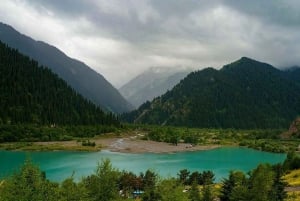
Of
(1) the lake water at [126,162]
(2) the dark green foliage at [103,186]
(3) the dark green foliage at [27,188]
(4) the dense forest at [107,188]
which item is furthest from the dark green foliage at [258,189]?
(1) the lake water at [126,162]

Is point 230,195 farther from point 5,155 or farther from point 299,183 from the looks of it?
point 5,155

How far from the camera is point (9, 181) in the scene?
55719 mm

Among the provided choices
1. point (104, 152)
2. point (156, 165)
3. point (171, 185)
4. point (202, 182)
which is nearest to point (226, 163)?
point (156, 165)

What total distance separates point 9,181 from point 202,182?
65.9 metres

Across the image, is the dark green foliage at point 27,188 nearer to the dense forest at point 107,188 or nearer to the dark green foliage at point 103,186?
the dense forest at point 107,188

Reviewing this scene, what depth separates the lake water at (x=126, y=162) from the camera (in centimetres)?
14250

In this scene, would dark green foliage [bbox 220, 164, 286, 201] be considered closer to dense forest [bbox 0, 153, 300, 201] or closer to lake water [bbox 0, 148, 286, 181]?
dense forest [bbox 0, 153, 300, 201]

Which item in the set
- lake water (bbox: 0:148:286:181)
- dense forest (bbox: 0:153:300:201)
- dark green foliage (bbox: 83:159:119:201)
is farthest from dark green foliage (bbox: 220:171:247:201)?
lake water (bbox: 0:148:286:181)

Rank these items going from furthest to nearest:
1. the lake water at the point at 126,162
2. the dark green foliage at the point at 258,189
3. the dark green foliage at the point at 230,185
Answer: the lake water at the point at 126,162 < the dark green foliage at the point at 230,185 < the dark green foliage at the point at 258,189

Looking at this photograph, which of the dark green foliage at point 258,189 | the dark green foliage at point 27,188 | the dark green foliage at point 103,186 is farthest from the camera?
the dark green foliage at point 258,189

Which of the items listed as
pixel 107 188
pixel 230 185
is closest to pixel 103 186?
pixel 107 188

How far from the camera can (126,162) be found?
166 meters

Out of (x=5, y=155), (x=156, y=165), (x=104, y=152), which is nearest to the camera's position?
(x=156, y=165)

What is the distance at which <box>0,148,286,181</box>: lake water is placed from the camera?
142m
